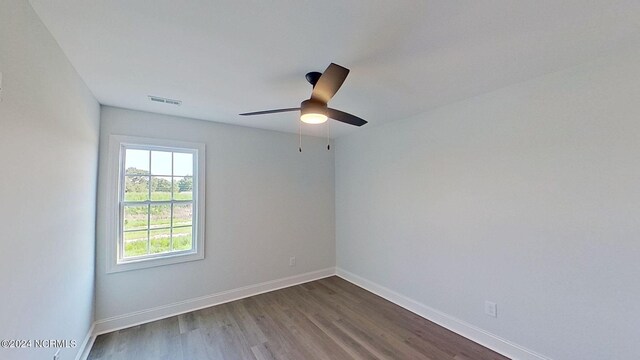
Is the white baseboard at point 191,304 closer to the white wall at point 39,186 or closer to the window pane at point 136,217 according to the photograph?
the white wall at point 39,186

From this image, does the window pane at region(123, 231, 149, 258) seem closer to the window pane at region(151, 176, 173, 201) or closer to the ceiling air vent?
the window pane at region(151, 176, 173, 201)

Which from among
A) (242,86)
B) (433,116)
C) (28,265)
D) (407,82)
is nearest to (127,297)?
(28,265)

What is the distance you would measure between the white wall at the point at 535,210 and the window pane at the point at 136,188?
321 cm

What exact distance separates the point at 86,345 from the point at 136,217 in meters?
1.26

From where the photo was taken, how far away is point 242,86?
227 cm

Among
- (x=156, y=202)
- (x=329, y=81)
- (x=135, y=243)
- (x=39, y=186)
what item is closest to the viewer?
(x=39, y=186)

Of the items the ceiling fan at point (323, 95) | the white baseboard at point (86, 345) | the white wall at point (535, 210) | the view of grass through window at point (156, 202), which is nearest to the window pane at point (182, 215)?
the view of grass through window at point (156, 202)

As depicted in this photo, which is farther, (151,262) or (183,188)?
(183,188)

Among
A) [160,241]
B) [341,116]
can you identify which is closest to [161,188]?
[160,241]

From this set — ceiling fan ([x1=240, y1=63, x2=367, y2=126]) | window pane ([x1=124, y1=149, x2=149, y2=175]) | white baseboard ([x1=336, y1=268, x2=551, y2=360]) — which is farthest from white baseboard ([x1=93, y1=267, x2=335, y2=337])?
ceiling fan ([x1=240, y1=63, x2=367, y2=126])

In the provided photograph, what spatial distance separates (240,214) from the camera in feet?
11.6

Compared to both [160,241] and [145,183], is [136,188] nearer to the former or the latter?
[145,183]

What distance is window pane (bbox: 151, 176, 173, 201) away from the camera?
304 centimetres

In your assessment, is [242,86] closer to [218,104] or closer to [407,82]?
[218,104]
